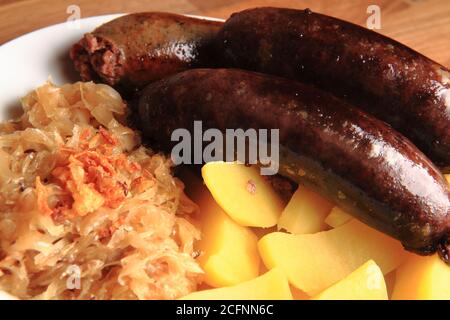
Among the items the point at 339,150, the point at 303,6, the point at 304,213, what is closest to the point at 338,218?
the point at 304,213

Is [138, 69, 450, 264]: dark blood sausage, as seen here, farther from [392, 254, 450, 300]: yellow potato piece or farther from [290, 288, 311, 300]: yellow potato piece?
[290, 288, 311, 300]: yellow potato piece

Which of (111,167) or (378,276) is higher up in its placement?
(111,167)

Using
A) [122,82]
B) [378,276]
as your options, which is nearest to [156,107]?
[122,82]

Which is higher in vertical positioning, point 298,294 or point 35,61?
point 35,61

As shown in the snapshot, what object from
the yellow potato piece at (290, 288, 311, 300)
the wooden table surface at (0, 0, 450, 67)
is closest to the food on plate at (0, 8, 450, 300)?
the yellow potato piece at (290, 288, 311, 300)

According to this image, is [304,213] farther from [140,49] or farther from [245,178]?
[140,49]

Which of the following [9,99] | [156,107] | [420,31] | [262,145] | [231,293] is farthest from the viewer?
[420,31]
